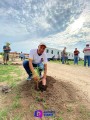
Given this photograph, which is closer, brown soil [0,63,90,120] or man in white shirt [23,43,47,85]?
brown soil [0,63,90,120]

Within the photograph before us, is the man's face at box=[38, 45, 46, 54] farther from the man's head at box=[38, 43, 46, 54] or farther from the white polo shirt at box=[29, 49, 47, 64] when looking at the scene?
the white polo shirt at box=[29, 49, 47, 64]

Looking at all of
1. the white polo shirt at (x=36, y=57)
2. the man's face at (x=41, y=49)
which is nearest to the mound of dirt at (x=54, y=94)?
the white polo shirt at (x=36, y=57)

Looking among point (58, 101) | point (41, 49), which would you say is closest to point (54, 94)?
point (58, 101)

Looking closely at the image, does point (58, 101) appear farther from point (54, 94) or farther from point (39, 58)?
point (39, 58)

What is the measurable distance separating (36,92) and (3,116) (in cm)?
141

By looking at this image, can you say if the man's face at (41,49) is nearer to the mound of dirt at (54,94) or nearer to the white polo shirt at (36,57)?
the white polo shirt at (36,57)

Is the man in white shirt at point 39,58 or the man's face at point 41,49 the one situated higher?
the man's face at point 41,49

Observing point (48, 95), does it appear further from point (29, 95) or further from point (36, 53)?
point (36, 53)

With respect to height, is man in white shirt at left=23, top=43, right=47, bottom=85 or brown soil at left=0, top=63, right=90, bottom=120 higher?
man in white shirt at left=23, top=43, right=47, bottom=85

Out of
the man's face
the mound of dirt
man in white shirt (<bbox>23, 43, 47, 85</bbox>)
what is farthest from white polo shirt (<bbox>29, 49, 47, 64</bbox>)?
the mound of dirt

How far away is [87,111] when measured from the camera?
232 inches

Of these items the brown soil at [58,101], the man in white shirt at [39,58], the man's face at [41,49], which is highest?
the man's face at [41,49]

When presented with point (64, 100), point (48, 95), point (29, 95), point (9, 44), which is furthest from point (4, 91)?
point (9, 44)

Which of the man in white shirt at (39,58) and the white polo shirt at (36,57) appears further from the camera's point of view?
the white polo shirt at (36,57)
